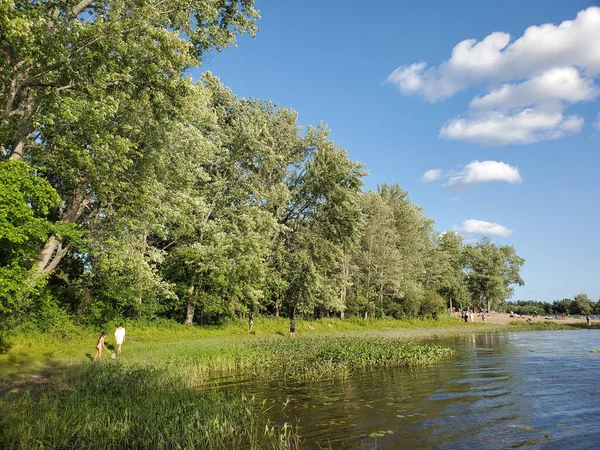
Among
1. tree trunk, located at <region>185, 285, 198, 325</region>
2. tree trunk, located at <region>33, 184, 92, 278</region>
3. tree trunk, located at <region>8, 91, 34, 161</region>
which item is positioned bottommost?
tree trunk, located at <region>185, 285, 198, 325</region>

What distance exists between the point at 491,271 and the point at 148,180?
10353cm

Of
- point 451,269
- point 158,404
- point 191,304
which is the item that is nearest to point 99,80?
point 158,404

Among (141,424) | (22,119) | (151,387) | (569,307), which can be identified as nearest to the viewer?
(141,424)

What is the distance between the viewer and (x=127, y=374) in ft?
49.9

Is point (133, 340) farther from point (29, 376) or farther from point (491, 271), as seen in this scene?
point (491, 271)

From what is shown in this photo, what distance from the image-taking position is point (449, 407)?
12.7 metres

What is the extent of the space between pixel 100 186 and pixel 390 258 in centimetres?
4586

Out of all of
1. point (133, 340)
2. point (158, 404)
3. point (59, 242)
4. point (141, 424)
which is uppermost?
point (59, 242)

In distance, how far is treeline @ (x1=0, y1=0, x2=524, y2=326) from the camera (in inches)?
723

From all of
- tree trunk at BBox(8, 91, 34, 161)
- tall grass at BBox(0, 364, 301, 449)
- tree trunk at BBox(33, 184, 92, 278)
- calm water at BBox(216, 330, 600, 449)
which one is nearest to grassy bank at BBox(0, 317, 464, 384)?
tree trunk at BBox(33, 184, 92, 278)

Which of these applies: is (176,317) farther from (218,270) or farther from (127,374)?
(127,374)

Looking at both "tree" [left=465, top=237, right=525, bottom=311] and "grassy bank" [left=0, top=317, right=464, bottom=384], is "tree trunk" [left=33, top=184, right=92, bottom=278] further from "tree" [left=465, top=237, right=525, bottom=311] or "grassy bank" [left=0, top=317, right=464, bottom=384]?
"tree" [left=465, top=237, right=525, bottom=311]

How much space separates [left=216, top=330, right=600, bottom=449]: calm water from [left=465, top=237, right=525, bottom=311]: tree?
303 feet

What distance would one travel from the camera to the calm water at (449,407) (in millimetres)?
9680
